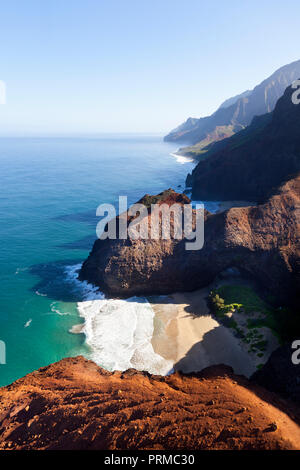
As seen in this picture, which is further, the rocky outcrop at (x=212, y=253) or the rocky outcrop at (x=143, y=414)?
the rocky outcrop at (x=212, y=253)

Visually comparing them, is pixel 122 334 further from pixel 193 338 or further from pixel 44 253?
pixel 44 253

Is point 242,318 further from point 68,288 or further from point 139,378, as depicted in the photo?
point 68,288

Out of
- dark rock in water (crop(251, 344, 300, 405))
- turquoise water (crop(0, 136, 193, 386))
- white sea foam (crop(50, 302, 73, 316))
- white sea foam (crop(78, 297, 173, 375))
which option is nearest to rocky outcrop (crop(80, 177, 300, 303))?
white sea foam (crop(78, 297, 173, 375))

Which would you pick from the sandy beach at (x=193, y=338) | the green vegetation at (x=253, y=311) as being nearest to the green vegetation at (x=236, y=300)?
the green vegetation at (x=253, y=311)

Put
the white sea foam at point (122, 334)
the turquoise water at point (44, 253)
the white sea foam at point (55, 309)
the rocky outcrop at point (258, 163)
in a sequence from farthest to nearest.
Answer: the rocky outcrop at point (258, 163)
the white sea foam at point (55, 309)
the turquoise water at point (44, 253)
the white sea foam at point (122, 334)

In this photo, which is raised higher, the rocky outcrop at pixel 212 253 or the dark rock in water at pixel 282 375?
the rocky outcrop at pixel 212 253

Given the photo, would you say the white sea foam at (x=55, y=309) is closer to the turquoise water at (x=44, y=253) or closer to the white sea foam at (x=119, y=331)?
the turquoise water at (x=44, y=253)

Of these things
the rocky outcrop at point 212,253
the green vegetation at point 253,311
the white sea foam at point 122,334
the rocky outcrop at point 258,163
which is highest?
the rocky outcrop at point 258,163
